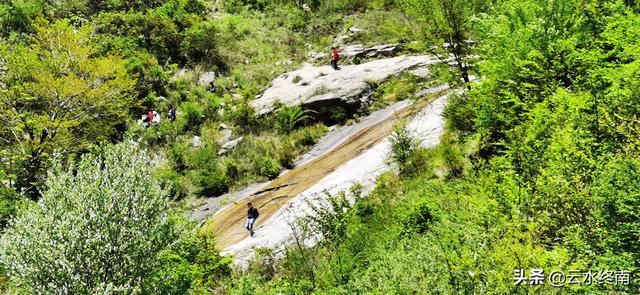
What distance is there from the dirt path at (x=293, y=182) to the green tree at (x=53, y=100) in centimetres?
793

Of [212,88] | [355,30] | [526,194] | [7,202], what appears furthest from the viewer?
[355,30]

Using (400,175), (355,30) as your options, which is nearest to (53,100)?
(400,175)

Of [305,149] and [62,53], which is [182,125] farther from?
[305,149]

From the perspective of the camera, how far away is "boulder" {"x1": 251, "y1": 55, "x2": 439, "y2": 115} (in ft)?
79.7

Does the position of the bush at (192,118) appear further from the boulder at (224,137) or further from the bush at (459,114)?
the bush at (459,114)

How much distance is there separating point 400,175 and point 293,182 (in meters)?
5.32

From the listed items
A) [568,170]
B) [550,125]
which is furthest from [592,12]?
[568,170]

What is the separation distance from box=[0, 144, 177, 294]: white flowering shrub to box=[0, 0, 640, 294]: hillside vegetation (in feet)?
0.13

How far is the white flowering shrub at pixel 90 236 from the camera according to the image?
341 inches

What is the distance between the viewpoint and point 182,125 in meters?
27.0

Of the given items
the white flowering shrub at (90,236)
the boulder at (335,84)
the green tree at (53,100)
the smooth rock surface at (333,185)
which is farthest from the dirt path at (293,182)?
the green tree at (53,100)

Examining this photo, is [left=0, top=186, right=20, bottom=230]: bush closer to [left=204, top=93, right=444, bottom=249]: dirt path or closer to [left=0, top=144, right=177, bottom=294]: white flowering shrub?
[left=204, top=93, right=444, bottom=249]: dirt path

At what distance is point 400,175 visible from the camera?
15.3m

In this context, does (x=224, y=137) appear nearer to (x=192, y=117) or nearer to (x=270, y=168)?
(x=192, y=117)
